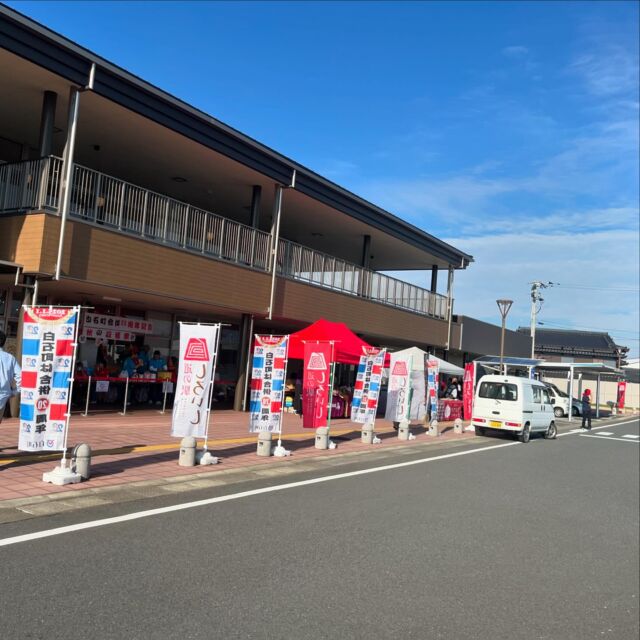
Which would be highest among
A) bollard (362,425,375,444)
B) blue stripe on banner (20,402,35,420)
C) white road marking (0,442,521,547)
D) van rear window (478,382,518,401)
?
van rear window (478,382,518,401)

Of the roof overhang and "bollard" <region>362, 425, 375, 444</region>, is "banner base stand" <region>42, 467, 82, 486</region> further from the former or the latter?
"bollard" <region>362, 425, 375, 444</region>

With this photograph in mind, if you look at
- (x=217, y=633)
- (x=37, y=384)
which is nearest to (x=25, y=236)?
(x=37, y=384)

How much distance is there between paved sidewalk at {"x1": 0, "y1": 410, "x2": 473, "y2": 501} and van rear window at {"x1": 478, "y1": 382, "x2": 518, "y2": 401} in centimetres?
255

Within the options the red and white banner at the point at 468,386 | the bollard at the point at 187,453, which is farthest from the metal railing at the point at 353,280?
the bollard at the point at 187,453

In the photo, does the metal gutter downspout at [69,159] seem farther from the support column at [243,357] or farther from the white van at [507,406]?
the white van at [507,406]

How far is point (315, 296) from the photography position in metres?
19.9

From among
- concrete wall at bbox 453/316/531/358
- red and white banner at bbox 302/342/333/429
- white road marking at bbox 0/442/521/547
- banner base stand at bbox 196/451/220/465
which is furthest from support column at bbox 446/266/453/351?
banner base stand at bbox 196/451/220/465

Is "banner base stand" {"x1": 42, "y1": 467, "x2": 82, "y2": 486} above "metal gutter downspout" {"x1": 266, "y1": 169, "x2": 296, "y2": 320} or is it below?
below

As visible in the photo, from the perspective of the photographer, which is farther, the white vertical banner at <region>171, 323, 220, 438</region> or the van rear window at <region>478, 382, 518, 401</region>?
the van rear window at <region>478, 382, 518, 401</region>

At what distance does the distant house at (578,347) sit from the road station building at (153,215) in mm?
45297

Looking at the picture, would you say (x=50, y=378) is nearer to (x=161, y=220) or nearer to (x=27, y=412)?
(x=27, y=412)

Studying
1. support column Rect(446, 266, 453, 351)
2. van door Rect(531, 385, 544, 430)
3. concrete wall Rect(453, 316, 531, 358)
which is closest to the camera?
van door Rect(531, 385, 544, 430)

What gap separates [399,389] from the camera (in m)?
16.3

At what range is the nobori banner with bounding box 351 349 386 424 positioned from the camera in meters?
14.7
